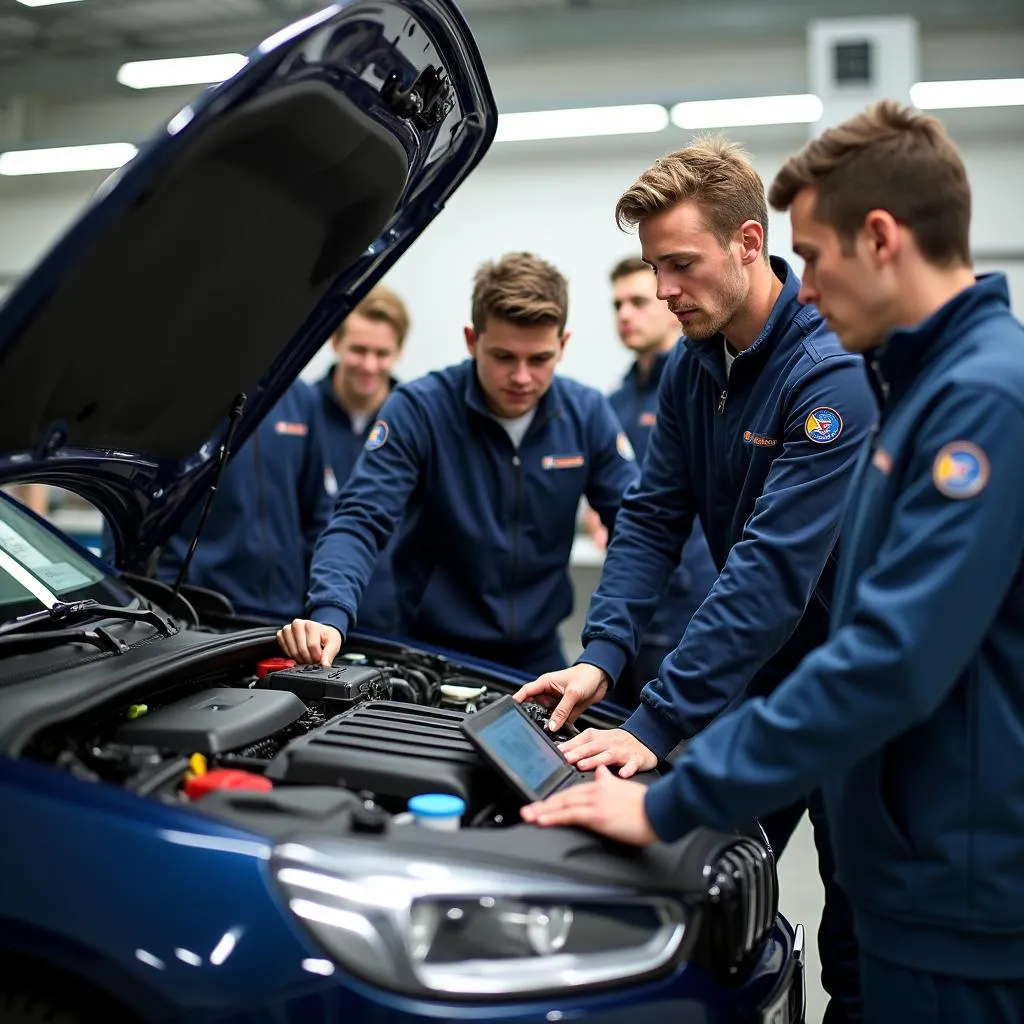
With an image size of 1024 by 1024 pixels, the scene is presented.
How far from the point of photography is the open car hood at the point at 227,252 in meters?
1.46

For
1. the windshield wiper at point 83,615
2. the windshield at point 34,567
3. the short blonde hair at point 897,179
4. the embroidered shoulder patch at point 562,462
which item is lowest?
the windshield wiper at point 83,615

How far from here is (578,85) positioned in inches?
292

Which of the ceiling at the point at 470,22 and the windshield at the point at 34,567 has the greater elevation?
the ceiling at the point at 470,22

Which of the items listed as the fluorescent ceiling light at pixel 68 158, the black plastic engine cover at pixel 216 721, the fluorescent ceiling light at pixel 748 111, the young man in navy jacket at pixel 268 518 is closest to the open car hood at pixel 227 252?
the black plastic engine cover at pixel 216 721

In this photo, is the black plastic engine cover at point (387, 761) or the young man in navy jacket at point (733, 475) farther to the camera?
the young man in navy jacket at point (733, 475)

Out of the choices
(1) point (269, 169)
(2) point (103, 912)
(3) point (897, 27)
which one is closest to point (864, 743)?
(2) point (103, 912)

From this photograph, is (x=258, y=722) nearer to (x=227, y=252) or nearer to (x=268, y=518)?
(x=227, y=252)

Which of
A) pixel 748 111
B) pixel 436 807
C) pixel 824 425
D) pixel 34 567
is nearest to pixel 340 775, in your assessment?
pixel 436 807

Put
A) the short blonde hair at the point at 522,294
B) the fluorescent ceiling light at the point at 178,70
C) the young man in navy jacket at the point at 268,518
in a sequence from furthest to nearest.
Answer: the fluorescent ceiling light at the point at 178,70
the young man in navy jacket at the point at 268,518
the short blonde hair at the point at 522,294

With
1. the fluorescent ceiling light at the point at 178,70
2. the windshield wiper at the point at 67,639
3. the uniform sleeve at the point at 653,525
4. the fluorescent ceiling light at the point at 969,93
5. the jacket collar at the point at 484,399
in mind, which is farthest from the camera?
the fluorescent ceiling light at the point at 178,70

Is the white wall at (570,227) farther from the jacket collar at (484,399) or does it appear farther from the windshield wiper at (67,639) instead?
the windshield wiper at (67,639)

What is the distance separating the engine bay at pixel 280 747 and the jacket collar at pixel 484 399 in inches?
36.8

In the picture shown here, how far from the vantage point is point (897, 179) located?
4.00 feet

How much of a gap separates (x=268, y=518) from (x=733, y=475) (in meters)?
1.75
